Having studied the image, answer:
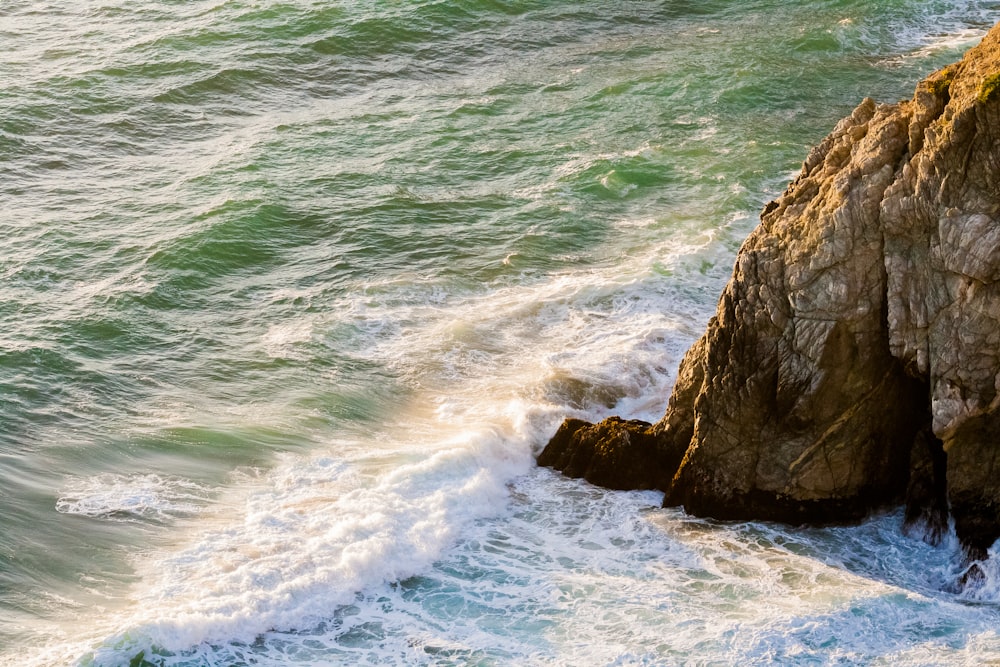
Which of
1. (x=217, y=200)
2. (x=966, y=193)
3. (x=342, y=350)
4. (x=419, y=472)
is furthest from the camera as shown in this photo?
(x=217, y=200)

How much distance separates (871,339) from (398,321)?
797 cm

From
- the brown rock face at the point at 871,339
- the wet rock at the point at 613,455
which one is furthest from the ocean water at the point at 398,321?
the brown rock face at the point at 871,339

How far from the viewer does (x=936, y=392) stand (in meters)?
12.5

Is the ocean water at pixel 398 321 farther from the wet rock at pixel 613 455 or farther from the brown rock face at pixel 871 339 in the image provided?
the brown rock face at pixel 871 339

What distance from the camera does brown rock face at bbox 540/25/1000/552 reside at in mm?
12141

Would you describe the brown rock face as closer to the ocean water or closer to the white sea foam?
the ocean water

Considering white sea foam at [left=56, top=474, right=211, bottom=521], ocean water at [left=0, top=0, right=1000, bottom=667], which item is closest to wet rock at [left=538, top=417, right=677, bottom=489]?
ocean water at [left=0, top=0, right=1000, bottom=667]

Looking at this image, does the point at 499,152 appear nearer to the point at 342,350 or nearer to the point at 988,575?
the point at 342,350

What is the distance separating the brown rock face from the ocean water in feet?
1.81

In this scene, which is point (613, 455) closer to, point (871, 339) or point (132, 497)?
point (871, 339)

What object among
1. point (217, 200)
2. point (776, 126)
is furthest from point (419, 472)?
Result: point (776, 126)

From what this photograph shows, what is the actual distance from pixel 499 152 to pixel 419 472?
35.3 ft

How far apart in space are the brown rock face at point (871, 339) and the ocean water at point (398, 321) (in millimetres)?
552

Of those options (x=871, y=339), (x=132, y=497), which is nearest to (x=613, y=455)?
(x=871, y=339)
